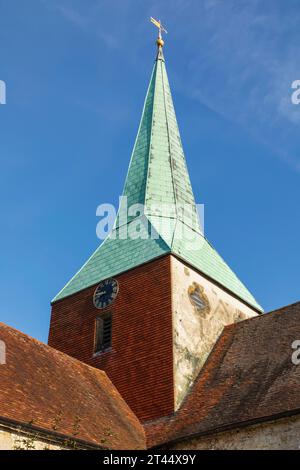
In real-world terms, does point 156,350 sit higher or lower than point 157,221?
lower

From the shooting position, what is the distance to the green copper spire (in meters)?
19.8

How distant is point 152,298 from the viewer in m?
18.4

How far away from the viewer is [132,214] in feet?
70.8

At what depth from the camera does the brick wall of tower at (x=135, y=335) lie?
55.3ft

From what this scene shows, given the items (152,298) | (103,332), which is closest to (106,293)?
(103,332)

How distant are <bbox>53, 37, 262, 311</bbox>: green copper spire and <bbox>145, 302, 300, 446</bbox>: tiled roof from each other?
2921mm

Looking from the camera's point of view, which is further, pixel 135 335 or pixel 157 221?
pixel 157 221

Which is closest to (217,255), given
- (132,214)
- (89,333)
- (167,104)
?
(132,214)

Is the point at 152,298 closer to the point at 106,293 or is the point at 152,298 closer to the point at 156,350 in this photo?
the point at 156,350

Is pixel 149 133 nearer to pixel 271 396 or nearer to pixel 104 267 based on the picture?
pixel 104 267

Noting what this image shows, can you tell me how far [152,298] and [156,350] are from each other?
1.69 metres

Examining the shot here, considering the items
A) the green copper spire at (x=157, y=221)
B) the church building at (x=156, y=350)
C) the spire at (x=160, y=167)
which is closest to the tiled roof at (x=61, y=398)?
the church building at (x=156, y=350)

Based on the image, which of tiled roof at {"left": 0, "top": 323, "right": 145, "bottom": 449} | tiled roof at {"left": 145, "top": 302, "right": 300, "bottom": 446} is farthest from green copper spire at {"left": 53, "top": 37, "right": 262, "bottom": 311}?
tiled roof at {"left": 0, "top": 323, "right": 145, "bottom": 449}

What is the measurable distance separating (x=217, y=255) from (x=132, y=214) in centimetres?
322
